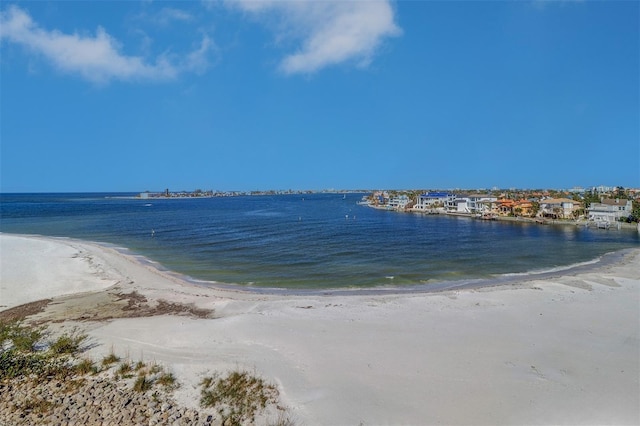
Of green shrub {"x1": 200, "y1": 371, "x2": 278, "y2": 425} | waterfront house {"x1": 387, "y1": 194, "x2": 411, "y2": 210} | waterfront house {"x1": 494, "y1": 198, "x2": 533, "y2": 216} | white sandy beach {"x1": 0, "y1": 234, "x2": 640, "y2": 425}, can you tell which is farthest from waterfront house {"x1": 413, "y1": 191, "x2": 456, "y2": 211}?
green shrub {"x1": 200, "y1": 371, "x2": 278, "y2": 425}

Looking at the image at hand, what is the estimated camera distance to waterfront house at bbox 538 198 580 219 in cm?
6581

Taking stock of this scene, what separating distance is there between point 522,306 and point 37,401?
17957mm

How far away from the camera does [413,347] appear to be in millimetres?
11430

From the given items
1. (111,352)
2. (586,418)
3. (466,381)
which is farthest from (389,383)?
(111,352)

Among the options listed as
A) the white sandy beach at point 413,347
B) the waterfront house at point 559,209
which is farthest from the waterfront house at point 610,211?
the white sandy beach at point 413,347

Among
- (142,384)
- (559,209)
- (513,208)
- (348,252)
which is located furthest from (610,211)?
(142,384)

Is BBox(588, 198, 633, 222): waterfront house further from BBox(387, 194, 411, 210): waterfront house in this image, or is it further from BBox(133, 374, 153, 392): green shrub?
BBox(133, 374, 153, 392): green shrub

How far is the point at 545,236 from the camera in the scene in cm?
4397

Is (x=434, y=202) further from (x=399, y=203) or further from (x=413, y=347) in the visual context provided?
(x=413, y=347)

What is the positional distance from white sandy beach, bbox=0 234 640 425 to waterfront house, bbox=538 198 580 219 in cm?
5410

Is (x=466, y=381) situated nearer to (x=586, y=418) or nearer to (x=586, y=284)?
(x=586, y=418)

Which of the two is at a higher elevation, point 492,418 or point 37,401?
point 37,401

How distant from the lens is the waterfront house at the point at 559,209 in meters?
65.8

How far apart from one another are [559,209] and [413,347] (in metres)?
71.5
